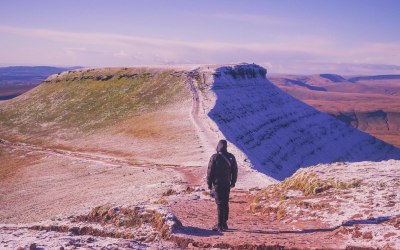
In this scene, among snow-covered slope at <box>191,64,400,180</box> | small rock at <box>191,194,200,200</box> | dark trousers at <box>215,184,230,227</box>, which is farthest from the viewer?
snow-covered slope at <box>191,64,400,180</box>

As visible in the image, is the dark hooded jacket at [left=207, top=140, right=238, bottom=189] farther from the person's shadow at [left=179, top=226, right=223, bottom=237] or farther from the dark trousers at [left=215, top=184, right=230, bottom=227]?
the person's shadow at [left=179, top=226, right=223, bottom=237]

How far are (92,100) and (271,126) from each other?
3844 cm

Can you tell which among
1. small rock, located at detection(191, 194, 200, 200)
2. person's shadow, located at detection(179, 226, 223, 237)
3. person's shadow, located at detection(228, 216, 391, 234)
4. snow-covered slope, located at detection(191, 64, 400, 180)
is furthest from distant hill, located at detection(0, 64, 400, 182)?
person's shadow, located at detection(179, 226, 223, 237)

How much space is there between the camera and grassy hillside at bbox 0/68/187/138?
67.7m

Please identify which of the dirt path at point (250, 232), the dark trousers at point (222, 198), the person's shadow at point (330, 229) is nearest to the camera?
the dirt path at point (250, 232)

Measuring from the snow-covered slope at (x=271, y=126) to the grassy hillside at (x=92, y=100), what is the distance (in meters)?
7.64

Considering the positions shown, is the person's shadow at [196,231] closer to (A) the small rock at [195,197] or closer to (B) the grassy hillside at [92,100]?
(A) the small rock at [195,197]

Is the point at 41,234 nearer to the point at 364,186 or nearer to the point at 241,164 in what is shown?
the point at 364,186

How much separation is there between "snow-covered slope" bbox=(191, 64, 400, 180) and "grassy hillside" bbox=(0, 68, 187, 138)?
764 cm

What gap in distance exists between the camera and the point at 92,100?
78.9 meters

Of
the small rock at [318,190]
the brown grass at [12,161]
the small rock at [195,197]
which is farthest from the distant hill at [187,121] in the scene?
the small rock at [318,190]

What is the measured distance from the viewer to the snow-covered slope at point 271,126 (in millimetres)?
49375

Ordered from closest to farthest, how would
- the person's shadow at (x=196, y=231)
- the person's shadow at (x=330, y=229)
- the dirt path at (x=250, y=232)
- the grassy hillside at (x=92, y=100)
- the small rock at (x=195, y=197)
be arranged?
the dirt path at (x=250, y=232)
the person's shadow at (x=330, y=229)
the person's shadow at (x=196, y=231)
the small rock at (x=195, y=197)
the grassy hillside at (x=92, y=100)

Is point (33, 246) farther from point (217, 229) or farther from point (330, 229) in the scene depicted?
point (330, 229)
